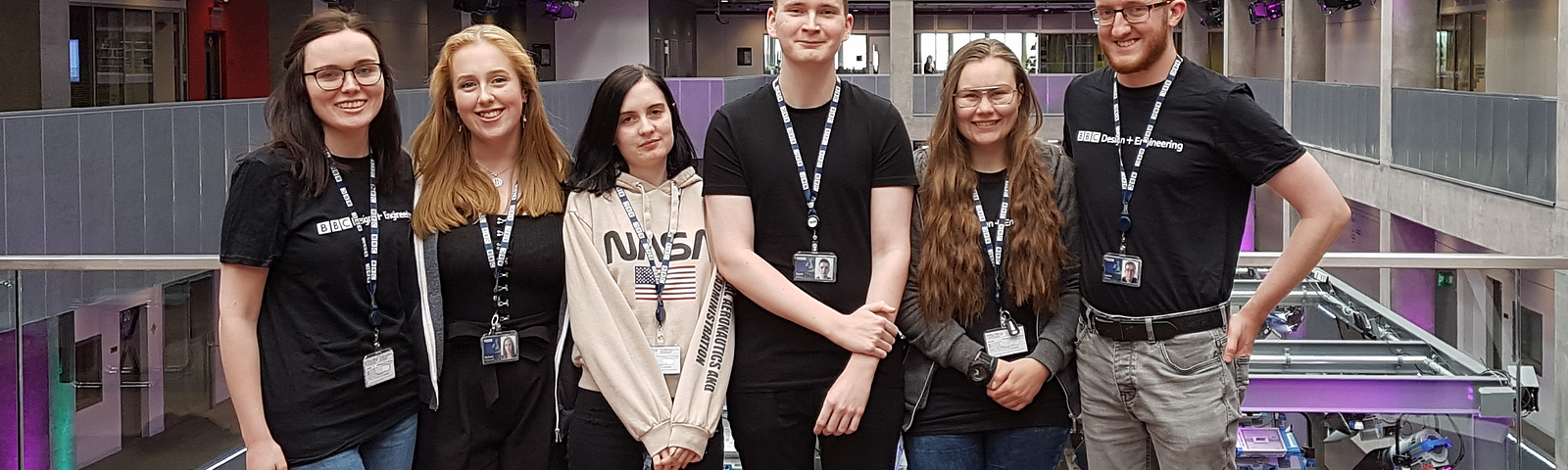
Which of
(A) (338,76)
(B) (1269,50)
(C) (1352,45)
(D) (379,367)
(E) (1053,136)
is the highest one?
(B) (1269,50)

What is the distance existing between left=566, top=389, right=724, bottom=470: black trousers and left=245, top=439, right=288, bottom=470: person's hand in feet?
2.13

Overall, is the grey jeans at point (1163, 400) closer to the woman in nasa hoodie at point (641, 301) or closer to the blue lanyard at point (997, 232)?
the blue lanyard at point (997, 232)

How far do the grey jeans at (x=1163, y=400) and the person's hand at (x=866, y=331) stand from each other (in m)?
0.52

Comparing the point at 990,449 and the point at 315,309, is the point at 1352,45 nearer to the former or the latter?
the point at 990,449

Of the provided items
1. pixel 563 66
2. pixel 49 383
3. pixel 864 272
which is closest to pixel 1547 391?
pixel 864 272

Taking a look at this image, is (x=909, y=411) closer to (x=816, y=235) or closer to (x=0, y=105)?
(x=816, y=235)

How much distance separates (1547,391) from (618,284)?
3.16m

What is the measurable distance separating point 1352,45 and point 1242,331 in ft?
86.3

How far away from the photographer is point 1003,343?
345 centimetres

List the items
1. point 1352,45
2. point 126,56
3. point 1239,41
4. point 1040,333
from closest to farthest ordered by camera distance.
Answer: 1. point 1040,333
2. point 126,56
3. point 1352,45
4. point 1239,41

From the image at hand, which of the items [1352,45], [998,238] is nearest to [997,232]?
[998,238]

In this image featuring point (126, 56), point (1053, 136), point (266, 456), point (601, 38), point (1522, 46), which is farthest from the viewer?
point (601, 38)

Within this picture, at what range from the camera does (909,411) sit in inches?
138

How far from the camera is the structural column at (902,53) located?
24.0 metres
